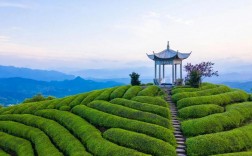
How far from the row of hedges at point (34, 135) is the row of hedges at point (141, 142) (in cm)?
475

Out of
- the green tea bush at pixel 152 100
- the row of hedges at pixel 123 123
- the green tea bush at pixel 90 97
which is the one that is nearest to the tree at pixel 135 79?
the green tea bush at pixel 90 97

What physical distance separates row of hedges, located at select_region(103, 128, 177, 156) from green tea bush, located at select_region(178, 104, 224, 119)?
648 cm

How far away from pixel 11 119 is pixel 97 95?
10.4 meters

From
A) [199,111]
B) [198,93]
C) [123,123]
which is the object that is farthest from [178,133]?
[198,93]

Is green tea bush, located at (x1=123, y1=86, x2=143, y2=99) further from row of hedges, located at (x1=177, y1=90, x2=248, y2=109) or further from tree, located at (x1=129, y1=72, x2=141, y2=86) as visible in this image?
row of hedges, located at (x1=177, y1=90, x2=248, y2=109)

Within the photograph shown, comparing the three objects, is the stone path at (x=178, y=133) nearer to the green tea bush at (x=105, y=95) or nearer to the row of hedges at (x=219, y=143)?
the row of hedges at (x=219, y=143)

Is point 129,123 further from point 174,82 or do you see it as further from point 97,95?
point 174,82

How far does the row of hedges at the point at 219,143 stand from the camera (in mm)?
21531

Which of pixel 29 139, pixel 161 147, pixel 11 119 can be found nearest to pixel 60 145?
pixel 29 139

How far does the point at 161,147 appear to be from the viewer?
21.7 meters

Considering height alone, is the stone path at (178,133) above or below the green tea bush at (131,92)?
below

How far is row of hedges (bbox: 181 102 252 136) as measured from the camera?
24625 millimetres

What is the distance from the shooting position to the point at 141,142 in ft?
74.1

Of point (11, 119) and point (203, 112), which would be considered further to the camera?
point (11, 119)
